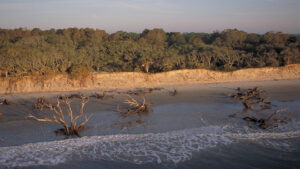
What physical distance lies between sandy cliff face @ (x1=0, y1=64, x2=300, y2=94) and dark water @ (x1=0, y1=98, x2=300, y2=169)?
6603mm

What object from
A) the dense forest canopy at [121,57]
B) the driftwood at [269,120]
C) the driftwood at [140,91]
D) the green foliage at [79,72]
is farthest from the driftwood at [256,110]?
the green foliage at [79,72]

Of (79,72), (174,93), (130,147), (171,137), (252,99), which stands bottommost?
(130,147)

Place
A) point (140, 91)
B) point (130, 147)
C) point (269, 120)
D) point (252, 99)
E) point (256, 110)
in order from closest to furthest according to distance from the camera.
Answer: point (130, 147)
point (269, 120)
point (256, 110)
point (252, 99)
point (140, 91)

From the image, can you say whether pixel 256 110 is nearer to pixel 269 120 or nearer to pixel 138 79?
pixel 269 120

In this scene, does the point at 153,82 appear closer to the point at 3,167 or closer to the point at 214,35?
the point at 3,167

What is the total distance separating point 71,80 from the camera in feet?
60.9

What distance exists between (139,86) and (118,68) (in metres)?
3.82

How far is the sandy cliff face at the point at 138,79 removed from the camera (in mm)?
18016

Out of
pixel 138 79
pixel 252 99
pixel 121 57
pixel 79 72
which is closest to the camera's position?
pixel 252 99

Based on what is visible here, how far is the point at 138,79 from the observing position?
→ 63.7ft

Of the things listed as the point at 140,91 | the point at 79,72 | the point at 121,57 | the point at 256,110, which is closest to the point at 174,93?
the point at 140,91

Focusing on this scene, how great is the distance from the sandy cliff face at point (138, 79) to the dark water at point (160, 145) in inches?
260

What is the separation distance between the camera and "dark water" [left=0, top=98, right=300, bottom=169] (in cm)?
780

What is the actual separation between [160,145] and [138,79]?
10.8 m
